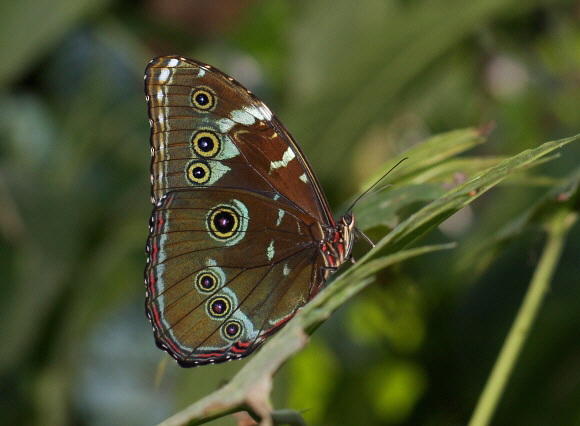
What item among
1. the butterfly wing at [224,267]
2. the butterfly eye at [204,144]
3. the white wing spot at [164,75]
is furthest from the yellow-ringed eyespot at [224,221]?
the white wing spot at [164,75]

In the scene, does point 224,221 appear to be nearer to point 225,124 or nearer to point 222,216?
point 222,216

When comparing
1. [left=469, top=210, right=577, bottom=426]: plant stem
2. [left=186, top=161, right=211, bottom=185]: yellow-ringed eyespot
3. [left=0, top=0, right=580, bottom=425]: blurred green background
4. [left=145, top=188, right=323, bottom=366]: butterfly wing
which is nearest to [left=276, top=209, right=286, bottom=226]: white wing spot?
[left=145, top=188, right=323, bottom=366]: butterfly wing

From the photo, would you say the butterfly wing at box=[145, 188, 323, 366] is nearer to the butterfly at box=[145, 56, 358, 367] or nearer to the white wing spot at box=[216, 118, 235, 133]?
the butterfly at box=[145, 56, 358, 367]

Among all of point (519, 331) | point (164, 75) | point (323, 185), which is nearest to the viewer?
point (519, 331)

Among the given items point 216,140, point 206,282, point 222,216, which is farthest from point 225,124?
point 206,282

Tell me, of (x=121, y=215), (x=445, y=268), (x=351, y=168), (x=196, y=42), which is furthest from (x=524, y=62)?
(x=121, y=215)

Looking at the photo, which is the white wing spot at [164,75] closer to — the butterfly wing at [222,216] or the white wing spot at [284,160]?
the butterfly wing at [222,216]

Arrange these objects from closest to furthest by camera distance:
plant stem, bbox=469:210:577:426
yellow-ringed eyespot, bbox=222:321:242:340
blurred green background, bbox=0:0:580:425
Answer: plant stem, bbox=469:210:577:426 < yellow-ringed eyespot, bbox=222:321:242:340 < blurred green background, bbox=0:0:580:425
